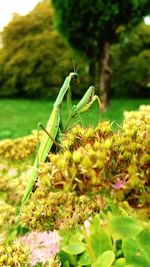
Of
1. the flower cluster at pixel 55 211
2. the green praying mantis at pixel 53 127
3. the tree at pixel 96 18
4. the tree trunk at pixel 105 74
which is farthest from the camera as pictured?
the tree trunk at pixel 105 74

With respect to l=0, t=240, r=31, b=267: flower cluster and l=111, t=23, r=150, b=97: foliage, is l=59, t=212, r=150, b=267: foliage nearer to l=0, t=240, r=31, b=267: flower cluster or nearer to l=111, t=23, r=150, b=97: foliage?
l=0, t=240, r=31, b=267: flower cluster

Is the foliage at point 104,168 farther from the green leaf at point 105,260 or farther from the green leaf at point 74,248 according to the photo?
the green leaf at point 74,248

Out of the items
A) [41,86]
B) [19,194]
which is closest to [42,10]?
[41,86]

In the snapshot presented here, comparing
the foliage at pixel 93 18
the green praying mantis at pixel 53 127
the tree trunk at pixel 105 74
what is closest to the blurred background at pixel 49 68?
the tree trunk at pixel 105 74

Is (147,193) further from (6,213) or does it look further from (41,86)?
(41,86)

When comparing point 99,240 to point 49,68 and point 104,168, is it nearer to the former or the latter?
point 104,168

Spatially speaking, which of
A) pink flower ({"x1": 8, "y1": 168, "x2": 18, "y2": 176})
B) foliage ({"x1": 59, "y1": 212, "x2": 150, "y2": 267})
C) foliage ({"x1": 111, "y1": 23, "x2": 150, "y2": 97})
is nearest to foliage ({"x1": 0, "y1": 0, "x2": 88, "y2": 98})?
foliage ({"x1": 111, "y1": 23, "x2": 150, "y2": 97})

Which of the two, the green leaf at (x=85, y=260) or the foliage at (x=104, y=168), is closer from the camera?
the foliage at (x=104, y=168)
